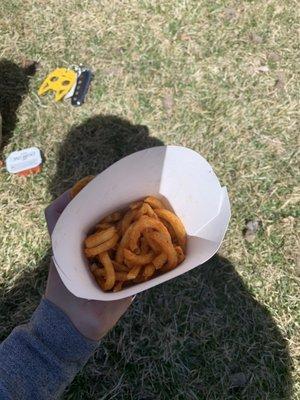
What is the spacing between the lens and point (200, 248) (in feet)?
5.74

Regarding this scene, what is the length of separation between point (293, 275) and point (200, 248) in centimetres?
140

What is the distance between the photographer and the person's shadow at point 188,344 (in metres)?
2.58

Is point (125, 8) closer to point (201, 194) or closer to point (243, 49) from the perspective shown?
point (243, 49)

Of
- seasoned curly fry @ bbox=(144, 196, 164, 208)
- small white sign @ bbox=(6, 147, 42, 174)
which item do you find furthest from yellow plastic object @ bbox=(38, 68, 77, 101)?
seasoned curly fry @ bbox=(144, 196, 164, 208)

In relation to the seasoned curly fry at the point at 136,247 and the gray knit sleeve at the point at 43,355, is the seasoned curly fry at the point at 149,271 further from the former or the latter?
the gray knit sleeve at the point at 43,355

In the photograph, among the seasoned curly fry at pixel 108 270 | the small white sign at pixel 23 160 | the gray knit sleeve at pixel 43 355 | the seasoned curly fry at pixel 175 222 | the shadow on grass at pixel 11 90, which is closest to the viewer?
the gray knit sleeve at pixel 43 355

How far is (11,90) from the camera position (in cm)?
337

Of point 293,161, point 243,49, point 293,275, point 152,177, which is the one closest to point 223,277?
point 293,275

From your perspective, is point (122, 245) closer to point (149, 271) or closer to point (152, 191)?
point (149, 271)

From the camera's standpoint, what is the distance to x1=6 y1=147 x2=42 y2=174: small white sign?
120 inches

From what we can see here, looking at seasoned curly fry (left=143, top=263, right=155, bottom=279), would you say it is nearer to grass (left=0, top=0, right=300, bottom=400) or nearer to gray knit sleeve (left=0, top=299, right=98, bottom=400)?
gray knit sleeve (left=0, top=299, right=98, bottom=400)

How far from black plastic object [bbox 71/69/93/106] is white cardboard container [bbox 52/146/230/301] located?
160cm

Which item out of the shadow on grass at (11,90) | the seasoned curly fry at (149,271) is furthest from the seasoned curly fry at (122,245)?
the shadow on grass at (11,90)

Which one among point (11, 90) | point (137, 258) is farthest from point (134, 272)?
point (11, 90)
